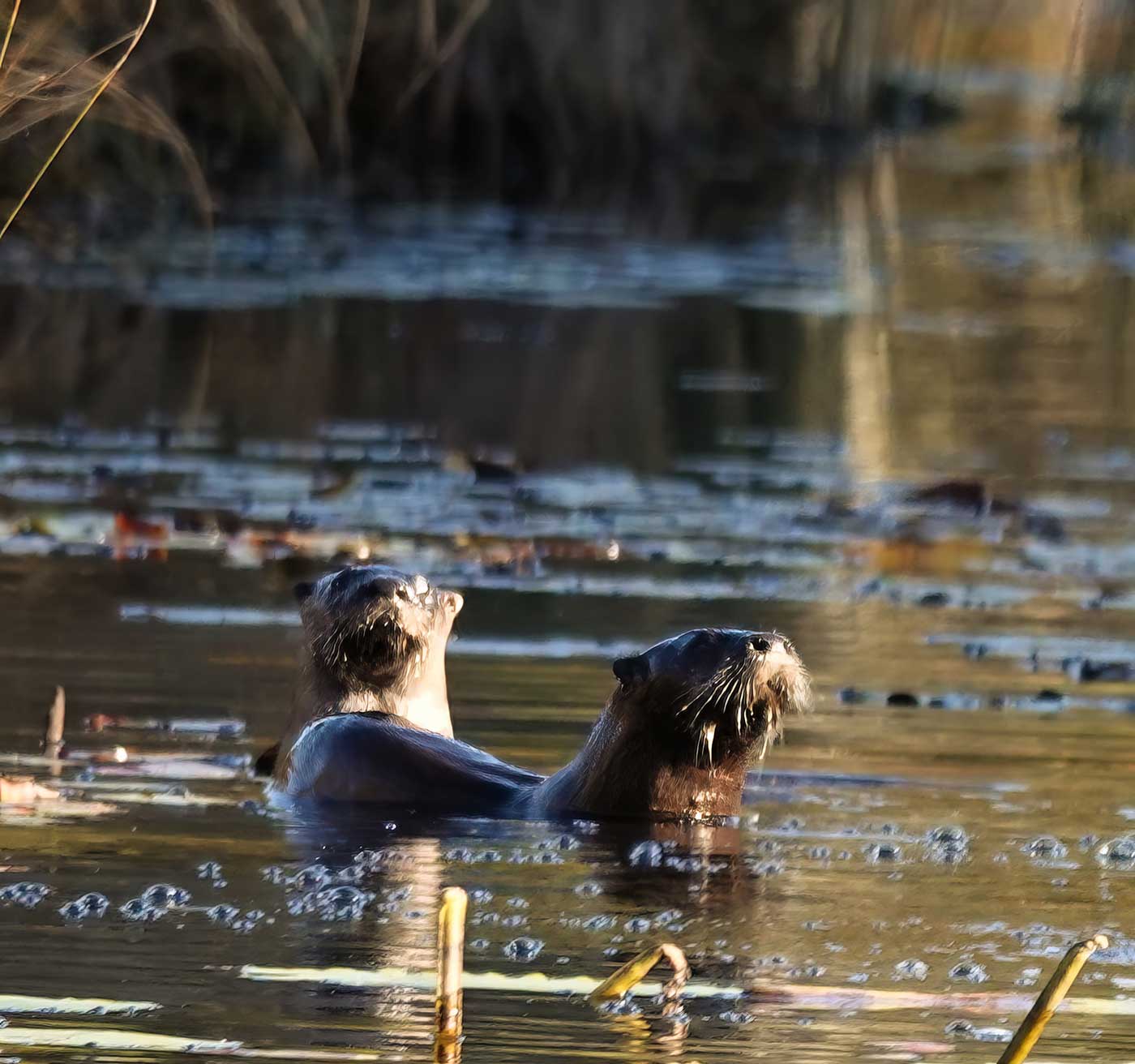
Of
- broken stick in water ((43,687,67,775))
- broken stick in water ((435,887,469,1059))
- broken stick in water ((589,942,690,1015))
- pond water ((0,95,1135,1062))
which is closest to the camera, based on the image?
broken stick in water ((435,887,469,1059))

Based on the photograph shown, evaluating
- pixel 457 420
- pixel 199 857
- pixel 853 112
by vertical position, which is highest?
pixel 853 112

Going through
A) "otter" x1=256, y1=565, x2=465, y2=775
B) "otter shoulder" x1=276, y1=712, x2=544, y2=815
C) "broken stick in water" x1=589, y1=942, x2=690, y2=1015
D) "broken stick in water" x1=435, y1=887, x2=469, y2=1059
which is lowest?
"broken stick in water" x1=435, y1=887, x2=469, y2=1059

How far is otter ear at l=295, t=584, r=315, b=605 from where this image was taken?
7281mm

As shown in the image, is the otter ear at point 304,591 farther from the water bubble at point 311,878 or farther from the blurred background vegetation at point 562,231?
the water bubble at point 311,878

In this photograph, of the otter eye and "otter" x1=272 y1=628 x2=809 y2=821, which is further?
→ the otter eye

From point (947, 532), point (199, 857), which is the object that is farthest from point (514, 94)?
point (199, 857)

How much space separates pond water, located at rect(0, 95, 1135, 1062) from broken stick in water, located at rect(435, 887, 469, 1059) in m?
0.06

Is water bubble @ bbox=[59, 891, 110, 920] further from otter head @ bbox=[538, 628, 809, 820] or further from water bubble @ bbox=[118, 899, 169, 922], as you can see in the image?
otter head @ bbox=[538, 628, 809, 820]

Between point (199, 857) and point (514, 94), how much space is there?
941 inches

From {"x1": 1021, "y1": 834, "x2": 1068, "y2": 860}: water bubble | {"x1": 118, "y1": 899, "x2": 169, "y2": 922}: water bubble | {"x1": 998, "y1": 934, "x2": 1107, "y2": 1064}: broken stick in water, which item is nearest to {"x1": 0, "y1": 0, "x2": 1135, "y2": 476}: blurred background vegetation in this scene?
{"x1": 118, "y1": 899, "x2": 169, "y2": 922}: water bubble

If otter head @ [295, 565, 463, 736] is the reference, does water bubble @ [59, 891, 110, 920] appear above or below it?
below

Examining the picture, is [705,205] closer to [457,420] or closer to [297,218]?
[297,218]

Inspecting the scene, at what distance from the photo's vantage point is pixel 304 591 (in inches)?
288

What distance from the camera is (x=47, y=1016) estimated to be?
15.2ft
